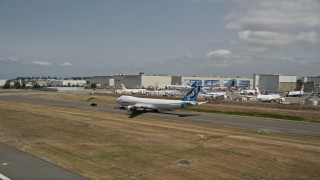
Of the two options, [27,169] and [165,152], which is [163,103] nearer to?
[165,152]

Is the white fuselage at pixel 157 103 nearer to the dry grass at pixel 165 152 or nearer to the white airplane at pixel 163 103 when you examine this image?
the white airplane at pixel 163 103

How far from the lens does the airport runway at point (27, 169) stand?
818 inches

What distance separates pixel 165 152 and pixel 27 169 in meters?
12.5

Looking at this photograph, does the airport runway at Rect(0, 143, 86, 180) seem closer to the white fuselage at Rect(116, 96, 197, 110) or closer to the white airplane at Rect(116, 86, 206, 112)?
the white fuselage at Rect(116, 96, 197, 110)

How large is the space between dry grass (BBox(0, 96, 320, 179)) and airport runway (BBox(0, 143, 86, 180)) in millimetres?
1048

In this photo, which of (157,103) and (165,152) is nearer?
(165,152)

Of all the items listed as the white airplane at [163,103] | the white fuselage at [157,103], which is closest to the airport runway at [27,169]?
the white fuselage at [157,103]

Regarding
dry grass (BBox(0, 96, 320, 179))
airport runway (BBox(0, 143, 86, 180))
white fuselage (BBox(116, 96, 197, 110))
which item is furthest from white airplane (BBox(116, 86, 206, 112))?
airport runway (BBox(0, 143, 86, 180))

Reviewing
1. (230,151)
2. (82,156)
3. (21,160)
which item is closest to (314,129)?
(230,151)

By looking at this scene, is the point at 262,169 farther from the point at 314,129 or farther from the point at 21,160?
the point at 314,129

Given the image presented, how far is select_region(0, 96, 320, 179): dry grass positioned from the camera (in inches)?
917

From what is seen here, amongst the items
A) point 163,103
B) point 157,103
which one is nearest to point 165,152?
point 163,103

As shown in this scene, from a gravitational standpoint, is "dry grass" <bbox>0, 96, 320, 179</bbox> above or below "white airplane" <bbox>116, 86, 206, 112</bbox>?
below

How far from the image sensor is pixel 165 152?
29.9 m
